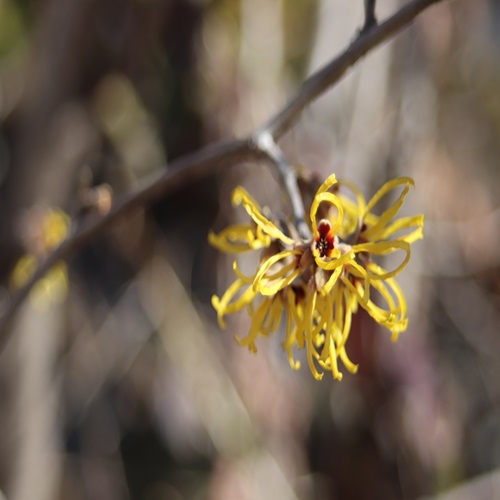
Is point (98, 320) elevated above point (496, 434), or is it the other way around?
point (98, 320)

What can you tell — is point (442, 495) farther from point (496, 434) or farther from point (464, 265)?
point (464, 265)

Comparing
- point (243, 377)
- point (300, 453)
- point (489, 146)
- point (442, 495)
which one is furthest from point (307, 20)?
point (442, 495)

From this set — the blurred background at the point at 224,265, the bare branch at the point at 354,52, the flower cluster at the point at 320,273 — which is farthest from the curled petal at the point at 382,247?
the blurred background at the point at 224,265

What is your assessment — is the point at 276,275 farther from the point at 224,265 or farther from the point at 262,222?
the point at 224,265

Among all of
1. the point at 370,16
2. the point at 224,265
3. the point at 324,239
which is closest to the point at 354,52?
the point at 370,16

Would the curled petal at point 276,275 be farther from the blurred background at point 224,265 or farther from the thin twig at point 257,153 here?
the blurred background at point 224,265

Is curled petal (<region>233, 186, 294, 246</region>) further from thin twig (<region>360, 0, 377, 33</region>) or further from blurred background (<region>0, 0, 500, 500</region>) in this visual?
blurred background (<region>0, 0, 500, 500</region>)
